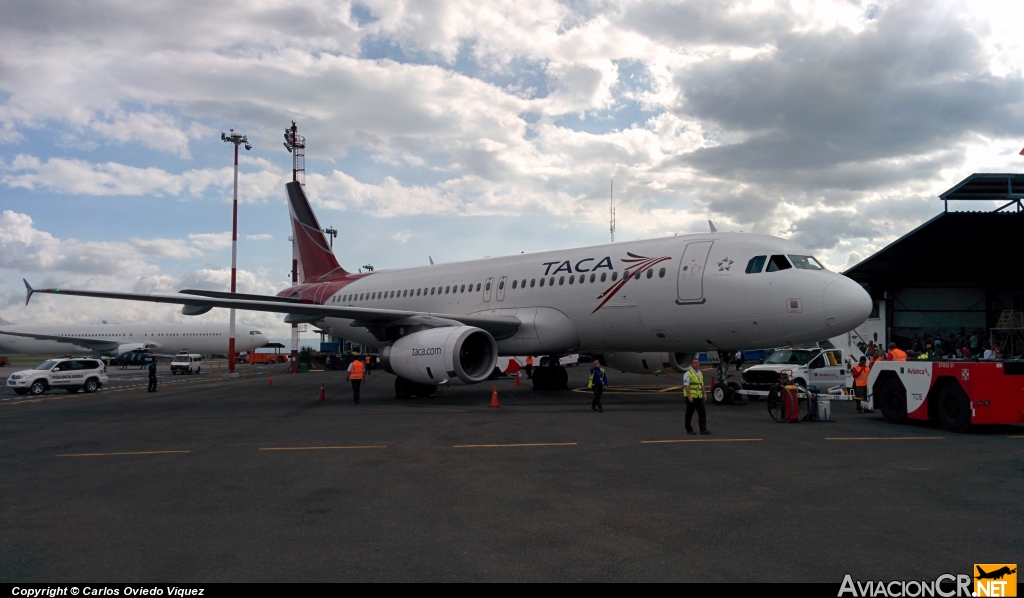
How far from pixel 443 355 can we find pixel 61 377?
18863 millimetres

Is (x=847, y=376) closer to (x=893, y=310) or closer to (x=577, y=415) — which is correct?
(x=577, y=415)

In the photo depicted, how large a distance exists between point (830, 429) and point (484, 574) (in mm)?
10232

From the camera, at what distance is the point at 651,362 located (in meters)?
22.0

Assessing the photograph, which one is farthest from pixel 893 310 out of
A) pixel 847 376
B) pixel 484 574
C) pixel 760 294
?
pixel 484 574

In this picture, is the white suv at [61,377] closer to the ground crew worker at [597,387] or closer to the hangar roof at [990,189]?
the ground crew worker at [597,387]

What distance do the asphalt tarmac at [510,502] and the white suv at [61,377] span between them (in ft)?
48.5

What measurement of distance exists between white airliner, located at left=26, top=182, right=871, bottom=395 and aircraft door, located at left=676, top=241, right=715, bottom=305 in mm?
26

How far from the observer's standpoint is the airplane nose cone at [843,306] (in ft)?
48.2

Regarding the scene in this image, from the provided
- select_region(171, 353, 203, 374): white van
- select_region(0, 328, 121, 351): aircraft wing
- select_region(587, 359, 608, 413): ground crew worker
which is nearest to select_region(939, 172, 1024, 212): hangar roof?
select_region(587, 359, 608, 413): ground crew worker

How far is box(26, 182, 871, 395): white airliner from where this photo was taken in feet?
50.4

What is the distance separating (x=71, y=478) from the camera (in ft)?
28.5

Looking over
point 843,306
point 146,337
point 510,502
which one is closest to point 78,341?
point 146,337

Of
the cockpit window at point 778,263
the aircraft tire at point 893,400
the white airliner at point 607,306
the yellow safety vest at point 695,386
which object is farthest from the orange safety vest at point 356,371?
the aircraft tire at point 893,400

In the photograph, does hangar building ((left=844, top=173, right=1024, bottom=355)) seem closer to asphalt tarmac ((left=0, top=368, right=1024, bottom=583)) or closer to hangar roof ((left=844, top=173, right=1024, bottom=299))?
hangar roof ((left=844, top=173, right=1024, bottom=299))
